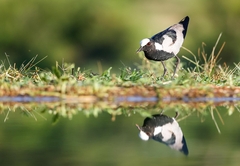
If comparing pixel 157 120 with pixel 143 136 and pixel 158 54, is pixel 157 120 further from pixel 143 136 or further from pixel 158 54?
pixel 158 54

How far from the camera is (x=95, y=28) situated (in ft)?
59.0

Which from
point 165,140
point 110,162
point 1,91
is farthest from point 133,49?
point 110,162

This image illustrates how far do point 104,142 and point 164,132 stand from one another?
0.74 metres

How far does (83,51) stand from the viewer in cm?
1762

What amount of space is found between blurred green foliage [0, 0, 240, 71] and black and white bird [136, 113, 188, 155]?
9551mm

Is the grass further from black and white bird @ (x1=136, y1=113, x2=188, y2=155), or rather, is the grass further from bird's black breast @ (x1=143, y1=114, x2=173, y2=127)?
black and white bird @ (x1=136, y1=113, x2=188, y2=155)

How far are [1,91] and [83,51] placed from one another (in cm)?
916

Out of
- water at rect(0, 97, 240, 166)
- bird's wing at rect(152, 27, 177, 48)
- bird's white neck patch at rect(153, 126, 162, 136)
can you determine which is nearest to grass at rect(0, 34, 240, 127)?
water at rect(0, 97, 240, 166)

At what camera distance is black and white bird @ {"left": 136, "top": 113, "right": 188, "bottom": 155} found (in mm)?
6162

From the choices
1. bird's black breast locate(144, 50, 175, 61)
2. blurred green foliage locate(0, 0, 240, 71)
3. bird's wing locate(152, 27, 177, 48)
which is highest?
blurred green foliage locate(0, 0, 240, 71)

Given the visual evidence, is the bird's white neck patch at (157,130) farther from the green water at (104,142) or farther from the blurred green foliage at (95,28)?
the blurred green foliage at (95,28)

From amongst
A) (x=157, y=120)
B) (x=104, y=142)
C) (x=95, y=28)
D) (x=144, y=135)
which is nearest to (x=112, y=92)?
(x=157, y=120)

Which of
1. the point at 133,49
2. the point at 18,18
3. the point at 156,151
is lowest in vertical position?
the point at 156,151

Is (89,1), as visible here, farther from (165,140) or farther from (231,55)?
(165,140)
